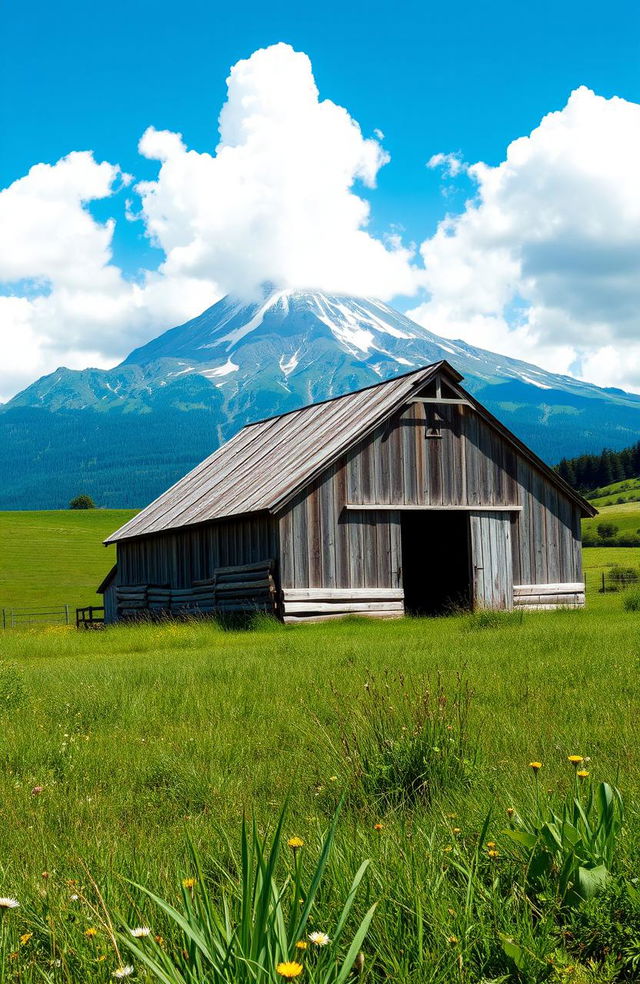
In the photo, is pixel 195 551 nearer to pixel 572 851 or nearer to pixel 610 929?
pixel 572 851

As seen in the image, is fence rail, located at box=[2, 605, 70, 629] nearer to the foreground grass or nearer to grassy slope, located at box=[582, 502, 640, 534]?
the foreground grass

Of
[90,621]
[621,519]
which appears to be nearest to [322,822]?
[90,621]

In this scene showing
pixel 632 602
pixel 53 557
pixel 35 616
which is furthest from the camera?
pixel 53 557

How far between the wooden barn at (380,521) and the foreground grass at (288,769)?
34.2 ft

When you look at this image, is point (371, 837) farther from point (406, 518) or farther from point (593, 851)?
point (406, 518)

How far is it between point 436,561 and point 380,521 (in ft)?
17.0

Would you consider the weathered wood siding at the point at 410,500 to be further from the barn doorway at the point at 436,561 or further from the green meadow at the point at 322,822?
the green meadow at the point at 322,822

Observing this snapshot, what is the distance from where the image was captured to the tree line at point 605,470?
146 meters

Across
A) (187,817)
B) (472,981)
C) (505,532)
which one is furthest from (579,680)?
(505,532)

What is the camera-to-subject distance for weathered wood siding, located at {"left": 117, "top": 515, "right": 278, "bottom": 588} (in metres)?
25.2

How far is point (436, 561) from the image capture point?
30.3m

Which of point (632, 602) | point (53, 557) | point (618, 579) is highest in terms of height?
point (53, 557)

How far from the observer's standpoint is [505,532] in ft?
90.9

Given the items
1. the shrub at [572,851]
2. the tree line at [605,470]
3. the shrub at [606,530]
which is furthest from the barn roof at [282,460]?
the tree line at [605,470]
